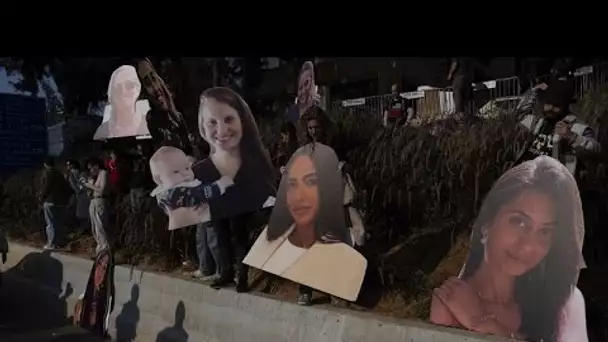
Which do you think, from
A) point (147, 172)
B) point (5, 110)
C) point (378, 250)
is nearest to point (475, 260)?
point (378, 250)

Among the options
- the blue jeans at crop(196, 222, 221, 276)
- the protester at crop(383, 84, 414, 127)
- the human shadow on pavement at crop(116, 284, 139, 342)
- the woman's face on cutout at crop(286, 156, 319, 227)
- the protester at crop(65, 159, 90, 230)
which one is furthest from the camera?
the protester at crop(65, 159, 90, 230)

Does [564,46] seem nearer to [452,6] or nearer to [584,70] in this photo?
[584,70]

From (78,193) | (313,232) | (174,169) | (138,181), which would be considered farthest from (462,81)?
(78,193)

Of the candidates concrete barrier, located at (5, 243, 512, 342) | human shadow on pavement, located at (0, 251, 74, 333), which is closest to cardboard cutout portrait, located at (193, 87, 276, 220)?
concrete barrier, located at (5, 243, 512, 342)

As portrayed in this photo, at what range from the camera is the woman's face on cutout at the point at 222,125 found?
261 inches

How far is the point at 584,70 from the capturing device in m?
4.74

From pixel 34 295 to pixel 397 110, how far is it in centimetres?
561

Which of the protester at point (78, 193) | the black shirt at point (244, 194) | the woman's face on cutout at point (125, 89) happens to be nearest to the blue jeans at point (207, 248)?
the black shirt at point (244, 194)

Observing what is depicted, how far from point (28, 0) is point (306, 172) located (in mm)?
2503

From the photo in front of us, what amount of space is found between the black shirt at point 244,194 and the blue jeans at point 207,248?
15 cm

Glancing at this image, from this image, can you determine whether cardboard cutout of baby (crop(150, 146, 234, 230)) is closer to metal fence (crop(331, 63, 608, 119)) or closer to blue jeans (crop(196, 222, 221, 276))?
blue jeans (crop(196, 222, 221, 276))

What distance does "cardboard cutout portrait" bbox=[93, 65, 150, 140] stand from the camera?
7.96 meters

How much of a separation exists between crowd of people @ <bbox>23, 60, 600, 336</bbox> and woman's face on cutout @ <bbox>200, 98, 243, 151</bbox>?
11 millimetres

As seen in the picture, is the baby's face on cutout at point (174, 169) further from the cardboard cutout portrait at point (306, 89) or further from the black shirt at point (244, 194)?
the cardboard cutout portrait at point (306, 89)
